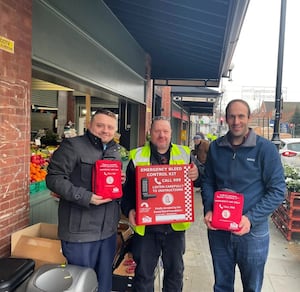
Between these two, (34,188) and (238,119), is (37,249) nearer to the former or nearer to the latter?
(34,188)

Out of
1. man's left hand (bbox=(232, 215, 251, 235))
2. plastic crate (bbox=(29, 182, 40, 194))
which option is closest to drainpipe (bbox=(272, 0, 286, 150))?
man's left hand (bbox=(232, 215, 251, 235))

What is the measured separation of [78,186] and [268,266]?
115 inches

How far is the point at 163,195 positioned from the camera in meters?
2.40

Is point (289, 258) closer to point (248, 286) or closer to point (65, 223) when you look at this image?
point (248, 286)

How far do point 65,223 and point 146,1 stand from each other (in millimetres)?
3591

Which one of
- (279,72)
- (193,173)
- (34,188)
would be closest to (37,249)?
(34,188)

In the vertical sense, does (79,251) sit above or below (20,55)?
below

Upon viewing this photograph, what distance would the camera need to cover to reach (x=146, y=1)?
4.59m

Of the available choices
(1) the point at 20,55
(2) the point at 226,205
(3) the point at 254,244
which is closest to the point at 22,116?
(1) the point at 20,55

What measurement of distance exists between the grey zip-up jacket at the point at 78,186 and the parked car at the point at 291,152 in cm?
1023

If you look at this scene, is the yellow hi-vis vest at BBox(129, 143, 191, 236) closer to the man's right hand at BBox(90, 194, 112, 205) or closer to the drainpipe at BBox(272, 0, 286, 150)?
the man's right hand at BBox(90, 194, 112, 205)

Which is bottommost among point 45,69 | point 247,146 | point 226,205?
point 226,205

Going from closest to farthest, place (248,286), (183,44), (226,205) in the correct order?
(226,205) → (248,286) → (183,44)

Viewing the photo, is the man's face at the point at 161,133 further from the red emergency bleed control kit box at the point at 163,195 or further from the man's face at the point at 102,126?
the man's face at the point at 102,126
